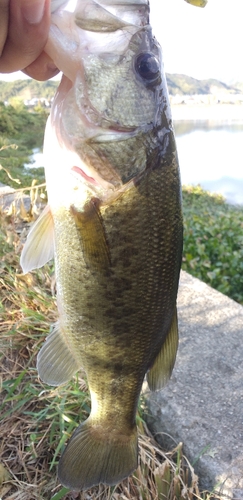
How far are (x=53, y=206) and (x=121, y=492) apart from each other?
4.72ft

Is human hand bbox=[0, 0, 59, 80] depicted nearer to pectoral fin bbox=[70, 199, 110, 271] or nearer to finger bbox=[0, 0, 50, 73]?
finger bbox=[0, 0, 50, 73]

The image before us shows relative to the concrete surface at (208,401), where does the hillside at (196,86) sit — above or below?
below

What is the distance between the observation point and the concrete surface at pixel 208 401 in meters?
2.03

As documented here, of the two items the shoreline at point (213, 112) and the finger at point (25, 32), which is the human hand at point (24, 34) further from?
the shoreline at point (213, 112)

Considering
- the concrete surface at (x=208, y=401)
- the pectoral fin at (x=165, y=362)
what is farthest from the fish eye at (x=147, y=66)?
the concrete surface at (x=208, y=401)

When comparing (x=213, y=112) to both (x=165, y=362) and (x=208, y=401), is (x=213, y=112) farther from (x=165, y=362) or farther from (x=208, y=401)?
(x=165, y=362)

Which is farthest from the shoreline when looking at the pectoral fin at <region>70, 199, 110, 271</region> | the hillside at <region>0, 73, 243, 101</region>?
the pectoral fin at <region>70, 199, 110, 271</region>

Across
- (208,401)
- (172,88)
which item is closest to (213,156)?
(208,401)

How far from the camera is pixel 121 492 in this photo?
1949 mm

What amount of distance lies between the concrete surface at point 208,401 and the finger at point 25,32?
188cm

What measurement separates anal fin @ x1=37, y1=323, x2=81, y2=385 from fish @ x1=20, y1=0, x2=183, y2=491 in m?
0.06

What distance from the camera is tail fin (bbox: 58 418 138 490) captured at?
4.83 ft

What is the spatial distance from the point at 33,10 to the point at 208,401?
210 cm

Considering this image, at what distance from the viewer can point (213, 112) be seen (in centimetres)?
3494
